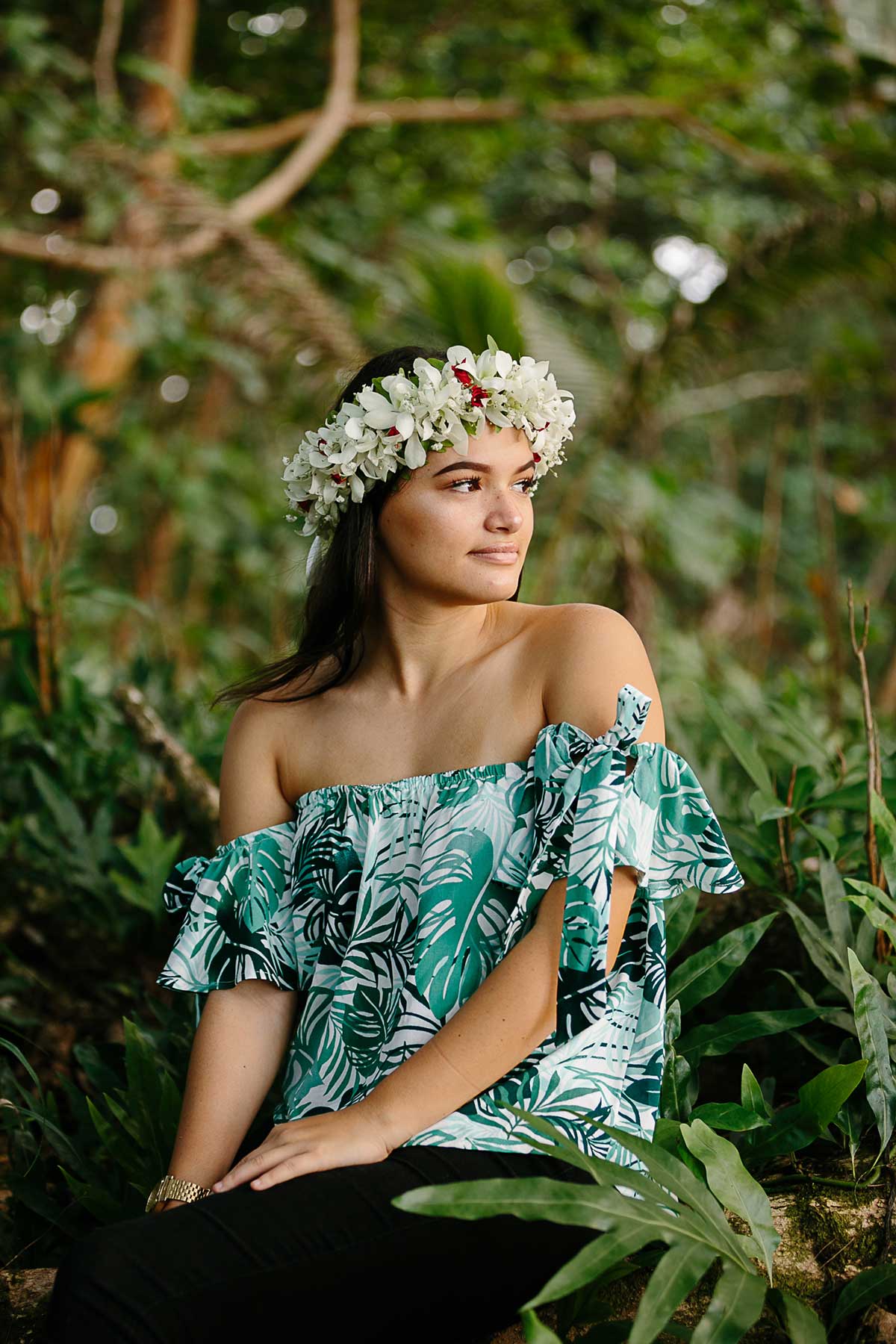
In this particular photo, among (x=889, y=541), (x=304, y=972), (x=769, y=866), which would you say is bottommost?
(x=889, y=541)

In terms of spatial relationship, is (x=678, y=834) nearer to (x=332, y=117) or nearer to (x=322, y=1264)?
(x=322, y=1264)

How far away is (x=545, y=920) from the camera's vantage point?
1.66 metres

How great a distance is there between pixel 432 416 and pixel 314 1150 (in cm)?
105

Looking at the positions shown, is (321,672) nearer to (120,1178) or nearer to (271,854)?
(271,854)

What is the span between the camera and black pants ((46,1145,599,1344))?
138 cm

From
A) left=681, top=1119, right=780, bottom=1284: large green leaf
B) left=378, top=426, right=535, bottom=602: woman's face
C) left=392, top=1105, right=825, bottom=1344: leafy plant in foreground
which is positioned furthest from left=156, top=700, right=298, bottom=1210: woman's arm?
left=681, top=1119, right=780, bottom=1284: large green leaf

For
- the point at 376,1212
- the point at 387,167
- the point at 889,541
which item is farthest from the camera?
the point at 889,541

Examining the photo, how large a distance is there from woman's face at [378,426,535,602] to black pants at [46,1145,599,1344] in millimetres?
820

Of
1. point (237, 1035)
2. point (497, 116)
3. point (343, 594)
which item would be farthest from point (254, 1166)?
point (497, 116)

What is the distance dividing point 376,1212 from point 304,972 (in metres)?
0.51

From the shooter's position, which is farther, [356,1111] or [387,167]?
[387,167]

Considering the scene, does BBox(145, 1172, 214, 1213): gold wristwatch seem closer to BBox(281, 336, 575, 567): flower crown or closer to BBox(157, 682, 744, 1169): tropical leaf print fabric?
BBox(157, 682, 744, 1169): tropical leaf print fabric

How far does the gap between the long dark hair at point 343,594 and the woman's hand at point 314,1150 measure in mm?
720

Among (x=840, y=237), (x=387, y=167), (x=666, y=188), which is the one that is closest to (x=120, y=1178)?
(x=840, y=237)
